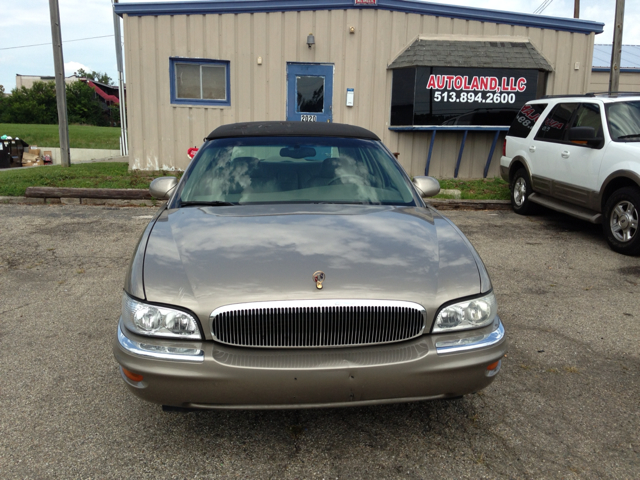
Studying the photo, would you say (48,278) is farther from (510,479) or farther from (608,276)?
(608,276)

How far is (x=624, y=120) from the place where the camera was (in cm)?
691

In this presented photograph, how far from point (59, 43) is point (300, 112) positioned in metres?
6.08

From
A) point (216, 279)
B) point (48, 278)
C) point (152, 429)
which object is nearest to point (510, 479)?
point (216, 279)

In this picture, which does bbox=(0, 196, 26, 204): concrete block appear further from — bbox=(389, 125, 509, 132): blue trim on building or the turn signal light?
the turn signal light

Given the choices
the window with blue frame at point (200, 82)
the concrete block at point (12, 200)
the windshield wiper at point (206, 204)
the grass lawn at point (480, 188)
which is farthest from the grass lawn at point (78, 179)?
the windshield wiper at point (206, 204)

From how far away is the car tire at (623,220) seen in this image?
6.34 meters

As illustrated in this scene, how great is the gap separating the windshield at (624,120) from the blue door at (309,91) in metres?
6.30

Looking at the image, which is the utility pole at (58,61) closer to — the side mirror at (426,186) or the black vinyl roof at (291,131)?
the black vinyl roof at (291,131)

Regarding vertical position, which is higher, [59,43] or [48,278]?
[59,43]

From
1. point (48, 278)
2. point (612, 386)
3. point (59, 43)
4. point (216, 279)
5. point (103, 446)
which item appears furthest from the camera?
point (59, 43)

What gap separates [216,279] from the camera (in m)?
2.43

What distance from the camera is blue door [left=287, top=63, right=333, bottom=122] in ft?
39.4

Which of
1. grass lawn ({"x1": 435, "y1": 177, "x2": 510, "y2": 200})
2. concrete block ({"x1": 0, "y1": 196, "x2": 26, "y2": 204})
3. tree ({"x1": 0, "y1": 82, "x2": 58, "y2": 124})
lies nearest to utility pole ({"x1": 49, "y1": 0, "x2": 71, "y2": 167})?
concrete block ({"x1": 0, "y1": 196, "x2": 26, "y2": 204})

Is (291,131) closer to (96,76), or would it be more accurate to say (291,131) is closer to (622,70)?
(622,70)
